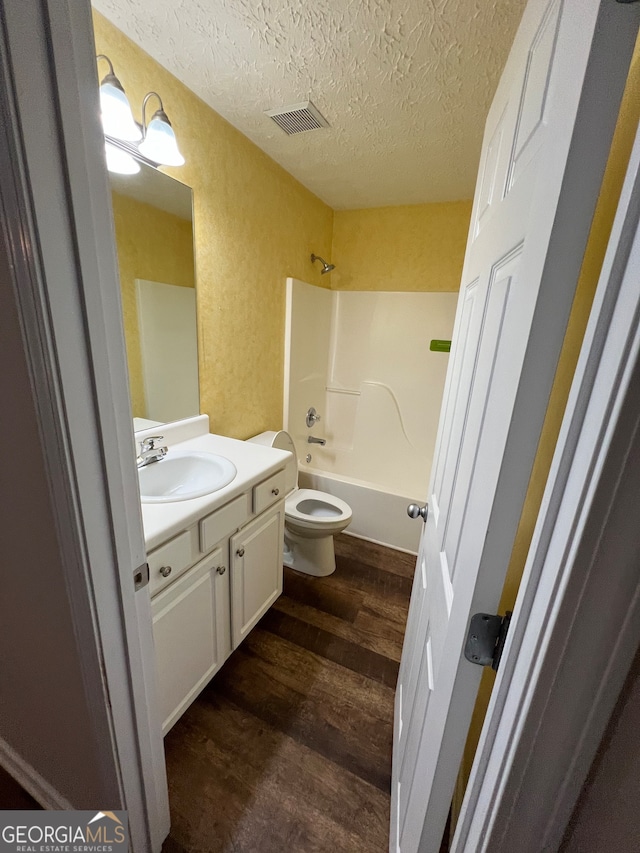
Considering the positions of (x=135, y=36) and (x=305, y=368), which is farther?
(x=305, y=368)

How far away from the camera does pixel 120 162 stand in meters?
1.21

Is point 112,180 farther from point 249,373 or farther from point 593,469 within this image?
point 593,469

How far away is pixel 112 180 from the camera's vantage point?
3.98ft

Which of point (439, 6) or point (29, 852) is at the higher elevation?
point (439, 6)

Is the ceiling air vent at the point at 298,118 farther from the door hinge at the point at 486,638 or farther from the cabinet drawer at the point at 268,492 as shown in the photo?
the door hinge at the point at 486,638

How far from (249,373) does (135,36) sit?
1339 millimetres

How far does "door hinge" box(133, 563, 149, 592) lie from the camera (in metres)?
0.70

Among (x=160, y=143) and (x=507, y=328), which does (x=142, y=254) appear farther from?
(x=507, y=328)

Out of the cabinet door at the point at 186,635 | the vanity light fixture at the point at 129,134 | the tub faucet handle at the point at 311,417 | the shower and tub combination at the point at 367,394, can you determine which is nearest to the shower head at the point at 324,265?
the shower and tub combination at the point at 367,394

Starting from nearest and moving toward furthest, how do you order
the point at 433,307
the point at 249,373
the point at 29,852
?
1. the point at 29,852
2. the point at 249,373
3. the point at 433,307

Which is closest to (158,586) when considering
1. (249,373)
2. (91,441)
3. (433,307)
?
(91,441)

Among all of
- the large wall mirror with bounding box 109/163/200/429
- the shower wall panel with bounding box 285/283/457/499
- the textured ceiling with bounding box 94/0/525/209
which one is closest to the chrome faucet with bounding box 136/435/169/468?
the large wall mirror with bounding box 109/163/200/429

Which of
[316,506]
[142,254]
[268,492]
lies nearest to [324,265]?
[142,254]

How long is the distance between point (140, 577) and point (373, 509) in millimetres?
1813
